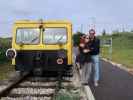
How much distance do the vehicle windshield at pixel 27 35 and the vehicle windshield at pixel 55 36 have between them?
0.34 metres

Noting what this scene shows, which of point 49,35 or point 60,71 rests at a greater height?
point 49,35

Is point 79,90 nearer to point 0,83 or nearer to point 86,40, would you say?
point 86,40

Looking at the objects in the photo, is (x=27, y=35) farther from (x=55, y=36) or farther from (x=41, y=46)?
(x=55, y=36)

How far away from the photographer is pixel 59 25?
23484mm

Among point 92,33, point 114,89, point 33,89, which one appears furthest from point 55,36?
point 114,89

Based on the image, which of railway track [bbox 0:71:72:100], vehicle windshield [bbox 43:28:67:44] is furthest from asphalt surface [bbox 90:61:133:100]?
vehicle windshield [bbox 43:28:67:44]

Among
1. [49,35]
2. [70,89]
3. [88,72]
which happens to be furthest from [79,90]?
→ [49,35]

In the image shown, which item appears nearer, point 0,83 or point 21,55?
point 0,83

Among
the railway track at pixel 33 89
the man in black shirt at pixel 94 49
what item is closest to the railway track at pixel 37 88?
the railway track at pixel 33 89

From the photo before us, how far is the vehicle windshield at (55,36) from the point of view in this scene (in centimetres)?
2330

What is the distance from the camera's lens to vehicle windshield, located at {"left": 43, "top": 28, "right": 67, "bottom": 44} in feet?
76.4

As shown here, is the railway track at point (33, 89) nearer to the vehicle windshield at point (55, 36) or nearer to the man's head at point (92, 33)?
the vehicle windshield at point (55, 36)

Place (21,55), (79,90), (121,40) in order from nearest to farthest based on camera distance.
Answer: (79,90) → (21,55) → (121,40)

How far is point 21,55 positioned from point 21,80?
1.22 m
